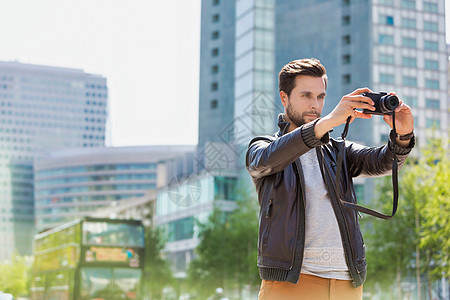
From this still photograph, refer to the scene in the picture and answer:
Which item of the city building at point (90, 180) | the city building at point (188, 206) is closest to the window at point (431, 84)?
the city building at point (188, 206)

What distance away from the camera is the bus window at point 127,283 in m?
17.6

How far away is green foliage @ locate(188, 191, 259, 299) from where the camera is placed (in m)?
31.6

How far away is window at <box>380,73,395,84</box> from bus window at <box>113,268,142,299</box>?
39.8m

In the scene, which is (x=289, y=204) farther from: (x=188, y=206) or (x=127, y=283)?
(x=188, y=206)

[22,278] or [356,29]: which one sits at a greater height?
[356,29]

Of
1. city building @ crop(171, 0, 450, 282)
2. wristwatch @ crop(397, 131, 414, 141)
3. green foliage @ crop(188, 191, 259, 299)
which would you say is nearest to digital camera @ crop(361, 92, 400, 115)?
wristwatch @ crop(397, 131, 414, 141)

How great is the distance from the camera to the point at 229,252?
104 ft

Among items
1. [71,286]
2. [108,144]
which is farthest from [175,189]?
[108,144]

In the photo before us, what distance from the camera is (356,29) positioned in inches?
2095

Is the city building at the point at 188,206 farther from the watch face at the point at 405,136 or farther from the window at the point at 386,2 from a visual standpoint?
the watch face at the point at 405,136

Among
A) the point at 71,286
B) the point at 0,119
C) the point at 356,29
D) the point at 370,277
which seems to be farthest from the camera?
the point at 0,119

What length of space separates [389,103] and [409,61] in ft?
185

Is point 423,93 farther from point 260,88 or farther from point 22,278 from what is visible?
point 22,278

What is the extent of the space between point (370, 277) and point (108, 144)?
88055mm
